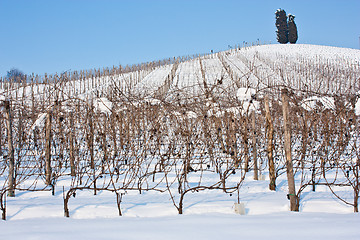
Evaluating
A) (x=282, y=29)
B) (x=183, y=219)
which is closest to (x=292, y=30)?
(x=282, y=29)

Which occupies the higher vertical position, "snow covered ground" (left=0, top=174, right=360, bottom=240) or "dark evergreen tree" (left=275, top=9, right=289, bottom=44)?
"dark evergreen tree" (left=275, top=9, right=289, bottom=44)

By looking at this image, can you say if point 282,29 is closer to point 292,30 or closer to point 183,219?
point 292,30

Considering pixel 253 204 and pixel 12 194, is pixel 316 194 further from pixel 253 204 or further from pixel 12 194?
pixel 12 194

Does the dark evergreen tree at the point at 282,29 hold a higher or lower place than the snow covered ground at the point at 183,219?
higher

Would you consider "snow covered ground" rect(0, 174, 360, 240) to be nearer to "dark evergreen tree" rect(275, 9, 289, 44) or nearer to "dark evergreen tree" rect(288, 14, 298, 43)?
"dark evergreen tree" rect(275, 9, 289, 44)

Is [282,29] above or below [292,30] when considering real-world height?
above

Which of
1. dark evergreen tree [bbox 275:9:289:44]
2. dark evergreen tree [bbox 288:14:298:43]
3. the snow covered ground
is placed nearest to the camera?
the snow covered ground

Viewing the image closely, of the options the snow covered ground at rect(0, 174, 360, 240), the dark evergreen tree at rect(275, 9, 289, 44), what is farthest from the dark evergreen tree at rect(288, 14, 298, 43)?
the snow covered ground at rect(0, 174, 360, 240)

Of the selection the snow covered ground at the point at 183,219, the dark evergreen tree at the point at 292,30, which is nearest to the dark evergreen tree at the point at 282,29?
the dark evergreen tree at the point at 292,30

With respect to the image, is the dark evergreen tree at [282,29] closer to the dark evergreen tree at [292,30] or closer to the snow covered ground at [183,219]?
the dark evergreen tree at [292,30]

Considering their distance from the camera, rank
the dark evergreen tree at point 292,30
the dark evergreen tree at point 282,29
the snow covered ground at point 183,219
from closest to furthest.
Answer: the snow covered ground at point 183,219 < the dark evergreen tree at point 282,29 < the dark evergreen tree at point 292,30

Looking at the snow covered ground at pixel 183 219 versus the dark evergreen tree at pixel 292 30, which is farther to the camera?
the dark evergreen tree at pixel 292 30

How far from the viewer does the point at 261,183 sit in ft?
13.1

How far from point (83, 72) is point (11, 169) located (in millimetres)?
24301
